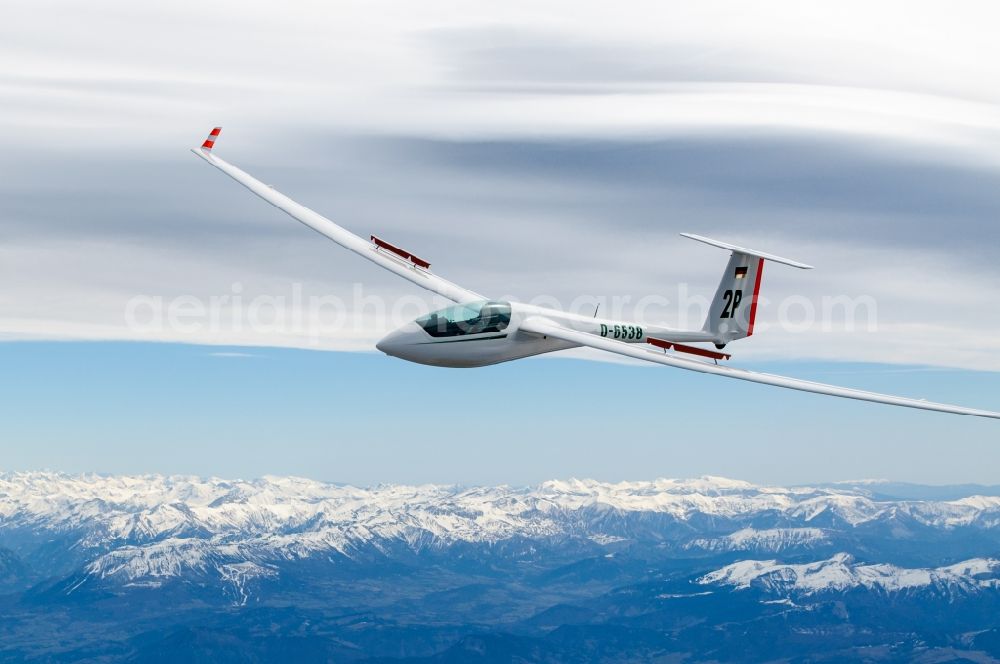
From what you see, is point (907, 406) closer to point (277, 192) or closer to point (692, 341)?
point (692, 341)

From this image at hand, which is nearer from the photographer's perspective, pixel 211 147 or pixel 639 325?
pixel 639 325

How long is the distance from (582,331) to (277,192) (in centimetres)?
2739

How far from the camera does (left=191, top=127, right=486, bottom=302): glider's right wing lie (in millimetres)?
56531

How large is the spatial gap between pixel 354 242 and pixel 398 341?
16009 mm

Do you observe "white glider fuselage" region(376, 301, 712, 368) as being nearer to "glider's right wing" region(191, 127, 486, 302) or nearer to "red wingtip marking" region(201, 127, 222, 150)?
"glider's right wing" region(191, 127, 486, 302)

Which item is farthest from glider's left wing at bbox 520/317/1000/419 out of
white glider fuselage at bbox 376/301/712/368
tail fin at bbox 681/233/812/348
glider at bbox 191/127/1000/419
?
tail fin at bbox 681/233/812/348

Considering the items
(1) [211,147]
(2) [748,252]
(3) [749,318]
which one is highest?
(1) [211,147]

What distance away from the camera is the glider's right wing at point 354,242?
56531 mm

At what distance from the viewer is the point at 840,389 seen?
149 ft

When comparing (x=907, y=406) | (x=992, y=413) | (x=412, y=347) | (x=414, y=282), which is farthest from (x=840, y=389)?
(x=414, y=282)

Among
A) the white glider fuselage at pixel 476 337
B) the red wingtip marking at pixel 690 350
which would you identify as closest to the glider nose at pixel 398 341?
the white glider fuselage at pixel 476 337

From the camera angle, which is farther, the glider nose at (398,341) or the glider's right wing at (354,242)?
A: the glider's right wing at (354,242)

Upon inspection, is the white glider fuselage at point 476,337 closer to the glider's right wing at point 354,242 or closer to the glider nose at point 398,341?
the glider nose at point 398,341

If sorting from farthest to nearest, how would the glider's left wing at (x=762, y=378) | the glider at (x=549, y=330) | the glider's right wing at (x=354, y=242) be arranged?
the glider's right wing at (x=354, y=242) < the glider at (x=549, y=330) < the glider's left wing at (x=762, y=378)
